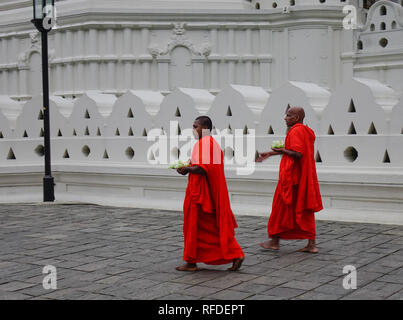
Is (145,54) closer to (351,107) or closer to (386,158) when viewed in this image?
(351,107)

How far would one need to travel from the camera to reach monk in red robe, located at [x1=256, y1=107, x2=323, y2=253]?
22.9 feet

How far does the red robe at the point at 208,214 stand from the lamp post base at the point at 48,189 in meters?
5.54

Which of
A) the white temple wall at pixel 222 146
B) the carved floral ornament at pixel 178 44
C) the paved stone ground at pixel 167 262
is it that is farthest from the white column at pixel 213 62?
the paved stone ground at pixel 167 262

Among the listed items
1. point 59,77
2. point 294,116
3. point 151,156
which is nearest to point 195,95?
point 151,156

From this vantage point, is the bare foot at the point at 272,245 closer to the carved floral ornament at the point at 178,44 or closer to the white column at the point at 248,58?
the carved floral ornament at the point at 178,44

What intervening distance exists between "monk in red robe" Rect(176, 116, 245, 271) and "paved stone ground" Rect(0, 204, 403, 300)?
7.1 inches

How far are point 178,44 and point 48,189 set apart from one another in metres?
7.67

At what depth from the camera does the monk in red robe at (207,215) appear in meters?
6.10

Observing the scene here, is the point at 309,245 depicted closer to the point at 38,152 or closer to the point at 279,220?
the point at 279,220

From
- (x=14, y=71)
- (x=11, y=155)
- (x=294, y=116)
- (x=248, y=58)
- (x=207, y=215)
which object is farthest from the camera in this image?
(x=14, y=71)

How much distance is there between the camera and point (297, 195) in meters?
7.05

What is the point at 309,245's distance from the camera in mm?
6934

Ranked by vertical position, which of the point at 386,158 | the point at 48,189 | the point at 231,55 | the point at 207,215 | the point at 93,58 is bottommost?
the point at 48,189

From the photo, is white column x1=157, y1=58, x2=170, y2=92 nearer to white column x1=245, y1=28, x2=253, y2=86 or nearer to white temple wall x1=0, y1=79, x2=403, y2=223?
white column x1=245, y1=28, x2=253, y2=86
